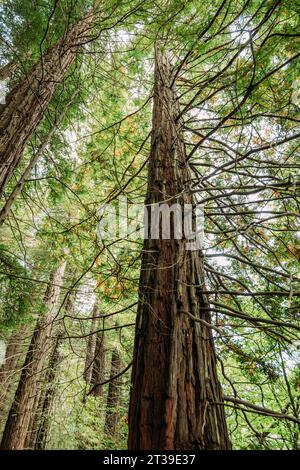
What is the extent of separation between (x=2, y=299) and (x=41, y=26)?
3.75 m

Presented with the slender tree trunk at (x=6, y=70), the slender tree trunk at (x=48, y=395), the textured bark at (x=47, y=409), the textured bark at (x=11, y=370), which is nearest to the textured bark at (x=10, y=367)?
the textured bark at (x=11, y=370)

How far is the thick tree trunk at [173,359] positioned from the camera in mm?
997

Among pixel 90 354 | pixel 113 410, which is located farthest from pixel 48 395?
pixel 113 410

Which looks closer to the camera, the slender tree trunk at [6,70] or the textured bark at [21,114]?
the textured bark at [21,114]

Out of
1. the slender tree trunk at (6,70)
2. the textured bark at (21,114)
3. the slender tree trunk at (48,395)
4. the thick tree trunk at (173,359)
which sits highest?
the slender tree trunk at (6,70)

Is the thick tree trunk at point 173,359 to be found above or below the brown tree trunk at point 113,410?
below

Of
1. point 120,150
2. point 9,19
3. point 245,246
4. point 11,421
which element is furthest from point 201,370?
point 11,421

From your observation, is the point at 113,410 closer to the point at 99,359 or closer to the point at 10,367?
the point at 99,359

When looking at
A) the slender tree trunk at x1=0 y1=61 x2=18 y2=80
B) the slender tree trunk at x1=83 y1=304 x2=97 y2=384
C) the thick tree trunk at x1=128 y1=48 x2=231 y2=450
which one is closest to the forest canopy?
the thick tree trunk at x1=128 y1=48 x2=231 y2=450

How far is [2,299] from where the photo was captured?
361 cm

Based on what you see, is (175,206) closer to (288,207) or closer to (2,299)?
(288,207)

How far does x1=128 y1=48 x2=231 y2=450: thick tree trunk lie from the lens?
997 mm

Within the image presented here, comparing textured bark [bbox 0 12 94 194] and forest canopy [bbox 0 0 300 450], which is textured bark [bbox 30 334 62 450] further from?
textured bark [bbox 0 12 94 194]

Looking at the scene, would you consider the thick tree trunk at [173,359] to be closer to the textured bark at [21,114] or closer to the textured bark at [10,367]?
the textured bark at [10,367]
